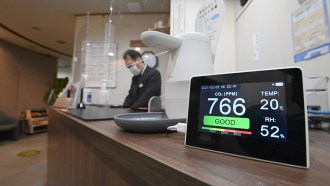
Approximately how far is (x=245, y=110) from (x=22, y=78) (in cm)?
583

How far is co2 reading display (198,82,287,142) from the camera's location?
219mm

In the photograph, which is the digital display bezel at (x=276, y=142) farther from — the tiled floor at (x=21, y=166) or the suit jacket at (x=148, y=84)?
the tiled floor at (x=21, y=166)

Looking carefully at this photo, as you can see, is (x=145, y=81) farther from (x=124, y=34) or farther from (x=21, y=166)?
(x=21, y=166)

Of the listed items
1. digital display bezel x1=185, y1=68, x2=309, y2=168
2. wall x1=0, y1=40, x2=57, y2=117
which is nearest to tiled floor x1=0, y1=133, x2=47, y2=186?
wall x1=0, y1=40, x2=57, y2=117

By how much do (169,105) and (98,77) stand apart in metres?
2.36

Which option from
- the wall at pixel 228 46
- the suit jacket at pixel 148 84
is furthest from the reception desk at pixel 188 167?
the wall at pixel 228 46

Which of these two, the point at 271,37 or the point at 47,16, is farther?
the point at 47,16

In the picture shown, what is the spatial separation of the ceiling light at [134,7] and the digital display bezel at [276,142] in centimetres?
244

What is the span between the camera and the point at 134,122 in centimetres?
36

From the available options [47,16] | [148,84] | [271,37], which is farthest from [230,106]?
[47,16]

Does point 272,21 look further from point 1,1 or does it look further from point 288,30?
point 1,1

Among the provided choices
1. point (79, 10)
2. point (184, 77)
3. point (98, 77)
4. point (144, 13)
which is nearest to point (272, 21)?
point (184, 77)

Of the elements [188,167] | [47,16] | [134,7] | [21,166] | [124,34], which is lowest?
→ [21,166]

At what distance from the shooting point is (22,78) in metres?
4.55
